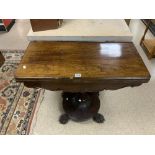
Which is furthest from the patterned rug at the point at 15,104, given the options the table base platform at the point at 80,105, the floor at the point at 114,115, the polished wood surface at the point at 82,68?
the polished wood surface at the point at 82,68

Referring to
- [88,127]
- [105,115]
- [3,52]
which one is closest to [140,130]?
[105,115]

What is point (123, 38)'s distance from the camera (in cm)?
146

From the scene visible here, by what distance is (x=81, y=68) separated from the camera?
1.08 meters

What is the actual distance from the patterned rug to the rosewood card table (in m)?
0.46

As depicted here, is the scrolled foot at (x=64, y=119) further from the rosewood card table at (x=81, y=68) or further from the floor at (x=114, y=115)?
the rosewood card table at (x=81, y=68)

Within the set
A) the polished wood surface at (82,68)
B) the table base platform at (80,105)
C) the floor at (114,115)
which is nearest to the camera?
the polished wood surface at (82,68)

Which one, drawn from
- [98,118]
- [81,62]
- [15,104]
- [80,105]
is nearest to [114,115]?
[98,118]

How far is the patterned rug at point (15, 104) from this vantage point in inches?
58.2

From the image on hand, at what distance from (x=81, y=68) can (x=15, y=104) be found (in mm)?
900

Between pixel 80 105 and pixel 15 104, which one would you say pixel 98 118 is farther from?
pixel 15 104
